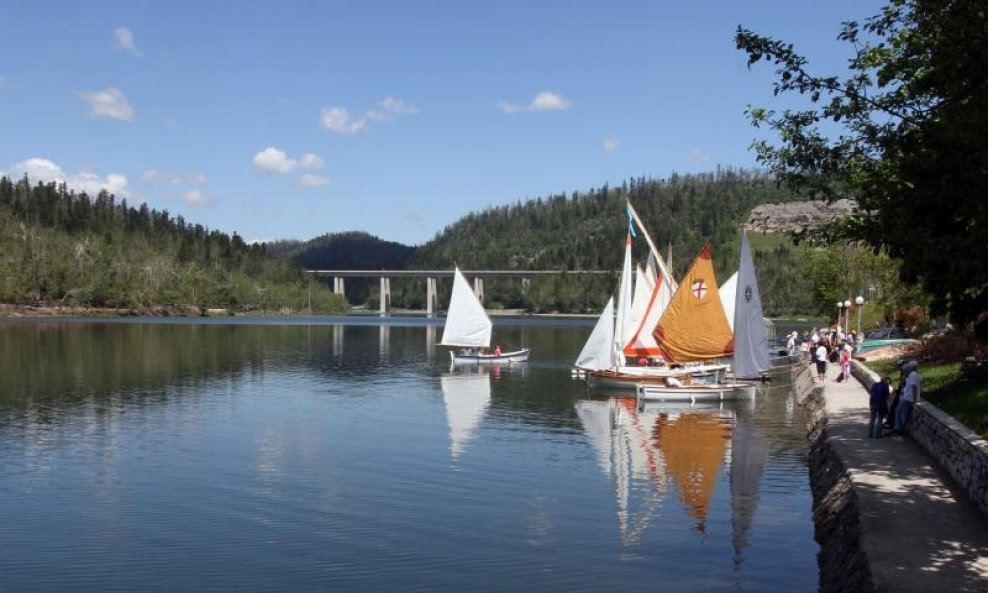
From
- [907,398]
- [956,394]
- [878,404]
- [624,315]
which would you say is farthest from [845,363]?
[878,404]

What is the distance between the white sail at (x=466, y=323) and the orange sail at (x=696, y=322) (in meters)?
30.5

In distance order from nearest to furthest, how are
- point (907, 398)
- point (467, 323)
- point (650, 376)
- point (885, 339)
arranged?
point (907, 398)
point (650, 376)
point (885, 339)
point (467, 323)

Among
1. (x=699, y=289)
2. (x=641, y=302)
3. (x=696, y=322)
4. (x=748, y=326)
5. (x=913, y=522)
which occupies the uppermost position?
(x=699, y=289)

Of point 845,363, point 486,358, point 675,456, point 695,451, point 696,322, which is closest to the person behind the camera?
point 675,456

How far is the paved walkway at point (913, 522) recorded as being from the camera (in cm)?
1527

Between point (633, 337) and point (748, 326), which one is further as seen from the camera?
point (633, 337)

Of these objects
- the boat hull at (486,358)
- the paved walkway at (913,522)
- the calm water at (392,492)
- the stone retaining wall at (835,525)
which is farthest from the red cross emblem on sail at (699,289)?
the boat hull at (486,358)

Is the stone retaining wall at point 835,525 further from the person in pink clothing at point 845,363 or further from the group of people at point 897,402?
the person in pink clothing at point 845,363

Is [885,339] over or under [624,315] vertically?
under

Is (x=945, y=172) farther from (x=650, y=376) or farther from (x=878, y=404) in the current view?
(x=650, y=376)

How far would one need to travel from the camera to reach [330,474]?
31312 mm

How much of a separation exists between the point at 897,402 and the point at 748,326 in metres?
23.0

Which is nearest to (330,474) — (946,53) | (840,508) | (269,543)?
(269,543)

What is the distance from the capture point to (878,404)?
2836 centimetres
